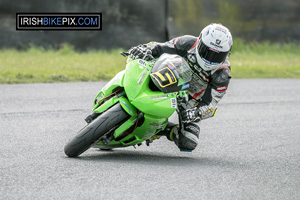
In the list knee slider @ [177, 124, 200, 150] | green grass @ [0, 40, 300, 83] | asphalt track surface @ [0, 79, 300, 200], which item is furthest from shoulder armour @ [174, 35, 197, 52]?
green grass @ [0, 40, 300, 83]

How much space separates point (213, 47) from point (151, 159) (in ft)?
4.18

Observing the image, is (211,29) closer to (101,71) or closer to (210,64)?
(210,64)

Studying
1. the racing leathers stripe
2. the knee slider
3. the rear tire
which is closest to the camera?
the rear tire

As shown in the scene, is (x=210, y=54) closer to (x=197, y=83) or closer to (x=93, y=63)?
(x=197, y=83)

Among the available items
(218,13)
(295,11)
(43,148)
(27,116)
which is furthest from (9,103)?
(295,11)

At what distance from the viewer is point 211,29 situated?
5910 mm

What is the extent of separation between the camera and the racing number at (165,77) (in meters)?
5.56

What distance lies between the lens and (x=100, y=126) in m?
5.40

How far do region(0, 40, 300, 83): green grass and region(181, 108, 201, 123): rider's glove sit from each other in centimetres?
669

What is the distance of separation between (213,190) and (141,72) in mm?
1409

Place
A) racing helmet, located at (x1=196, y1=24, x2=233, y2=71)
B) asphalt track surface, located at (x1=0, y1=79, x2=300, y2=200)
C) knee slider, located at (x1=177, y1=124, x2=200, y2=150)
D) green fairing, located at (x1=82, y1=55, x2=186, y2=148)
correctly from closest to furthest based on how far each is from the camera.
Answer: asphalt track surface, located at (x1=0, y1=79, x2=300, y2=200) → green fairing, located at (x1=82, y1=55, x2=186, y2=148) → racing helmet, located at (x1=196, y1=24, x2=233, y2=71) → knee slider, located at (x1=177, y1=124, x2=200, y2=150)

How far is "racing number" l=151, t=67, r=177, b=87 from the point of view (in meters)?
5.56

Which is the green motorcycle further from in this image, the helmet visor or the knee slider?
the knee slider

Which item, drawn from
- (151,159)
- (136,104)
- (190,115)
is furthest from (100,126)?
(190,115)
